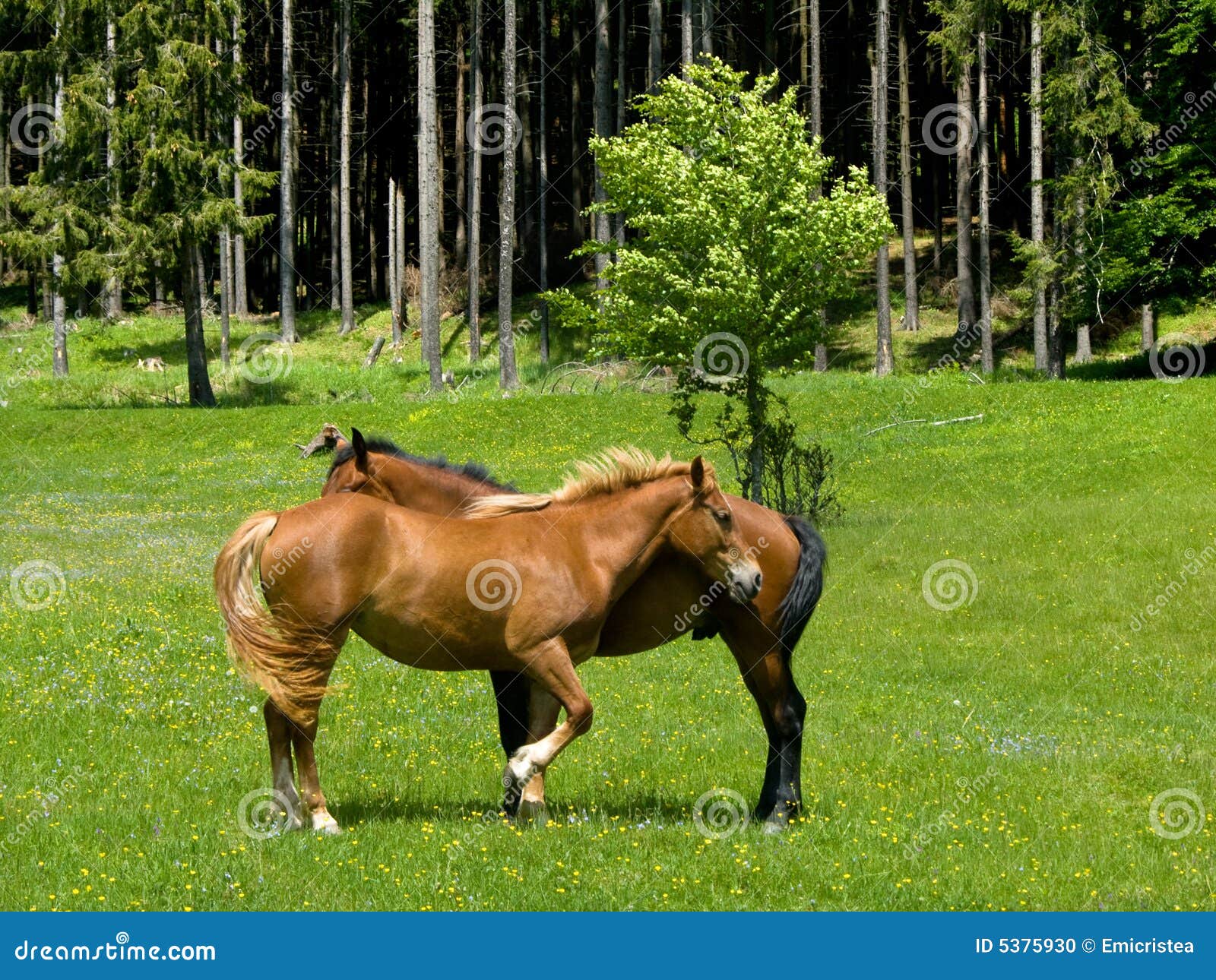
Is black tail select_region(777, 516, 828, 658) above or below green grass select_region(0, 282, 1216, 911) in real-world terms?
above

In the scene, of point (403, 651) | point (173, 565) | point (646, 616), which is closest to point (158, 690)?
point (403, 651)

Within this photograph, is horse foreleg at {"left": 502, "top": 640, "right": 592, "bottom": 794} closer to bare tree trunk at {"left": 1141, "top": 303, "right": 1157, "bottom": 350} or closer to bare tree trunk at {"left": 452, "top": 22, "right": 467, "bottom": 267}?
bare tree trunk at {"left": 1141, "top": 303, "right": 1157, "bottom": 350}

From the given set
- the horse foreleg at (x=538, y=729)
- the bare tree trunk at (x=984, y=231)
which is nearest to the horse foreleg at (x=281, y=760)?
the horse foreleg at (x=538, y=729)

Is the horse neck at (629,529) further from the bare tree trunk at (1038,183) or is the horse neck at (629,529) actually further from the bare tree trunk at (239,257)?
the bare tree trunk at (239,257)

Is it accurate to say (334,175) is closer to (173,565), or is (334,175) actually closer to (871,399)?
(871,399)

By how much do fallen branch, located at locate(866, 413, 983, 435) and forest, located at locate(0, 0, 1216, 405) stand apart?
4581 millimetres

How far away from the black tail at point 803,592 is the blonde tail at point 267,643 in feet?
11.0

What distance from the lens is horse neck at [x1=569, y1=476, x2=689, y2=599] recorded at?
9.27 m

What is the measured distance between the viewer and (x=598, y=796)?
1027 centimetres

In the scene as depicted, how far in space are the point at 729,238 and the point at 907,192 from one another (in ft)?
98.0

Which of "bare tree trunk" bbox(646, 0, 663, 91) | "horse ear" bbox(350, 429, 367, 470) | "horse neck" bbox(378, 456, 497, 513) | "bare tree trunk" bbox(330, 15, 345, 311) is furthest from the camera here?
"bare tree trunk" bbox(330, 15, 345, 311)

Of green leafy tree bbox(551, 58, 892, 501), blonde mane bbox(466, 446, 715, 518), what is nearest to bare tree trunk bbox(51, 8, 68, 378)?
green leafy tree bbox(551, 58, 892, 501)

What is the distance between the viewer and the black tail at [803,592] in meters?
10.0

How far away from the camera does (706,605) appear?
32.0ft
